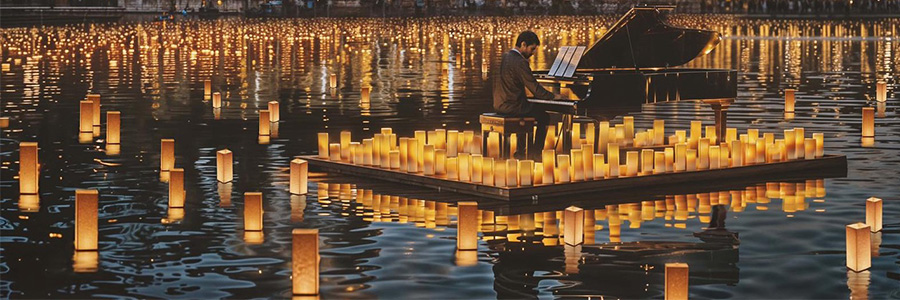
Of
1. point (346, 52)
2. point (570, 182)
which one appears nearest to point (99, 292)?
point (570, 182)

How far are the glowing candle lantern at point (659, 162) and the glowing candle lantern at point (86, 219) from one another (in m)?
6.19

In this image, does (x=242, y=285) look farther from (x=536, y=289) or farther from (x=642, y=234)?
(x=642, y=234)

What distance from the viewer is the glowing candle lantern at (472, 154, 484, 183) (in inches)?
565

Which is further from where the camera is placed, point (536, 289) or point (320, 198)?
point (320, 198)

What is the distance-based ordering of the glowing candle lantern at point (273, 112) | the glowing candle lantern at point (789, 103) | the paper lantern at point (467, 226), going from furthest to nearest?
the glowing candle lantern at point (789, 103)
the glowing candle lantern at point (273, 112)
the paper lantern at point (467, 226)

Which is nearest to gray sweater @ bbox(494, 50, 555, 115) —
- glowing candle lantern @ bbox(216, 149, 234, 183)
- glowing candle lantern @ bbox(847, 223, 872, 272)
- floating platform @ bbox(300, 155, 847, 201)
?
floating platform @ bbox(300, 155, 847, 201)

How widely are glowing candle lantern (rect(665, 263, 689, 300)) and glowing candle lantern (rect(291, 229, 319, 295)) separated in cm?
220

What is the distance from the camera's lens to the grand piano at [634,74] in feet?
52.4

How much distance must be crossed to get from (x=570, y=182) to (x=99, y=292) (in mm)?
5758

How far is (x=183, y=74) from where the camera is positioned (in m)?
34.8

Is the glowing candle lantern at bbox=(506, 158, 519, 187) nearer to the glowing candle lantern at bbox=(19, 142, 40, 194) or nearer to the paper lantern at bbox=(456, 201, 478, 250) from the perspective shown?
the paper lantern at bbox=(456, 201, 478, 250)

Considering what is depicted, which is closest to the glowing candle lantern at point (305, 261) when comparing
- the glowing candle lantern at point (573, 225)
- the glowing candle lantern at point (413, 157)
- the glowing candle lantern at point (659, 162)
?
the glowing candle lantern at point (573, 225)

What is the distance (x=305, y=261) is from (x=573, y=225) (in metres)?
2.79

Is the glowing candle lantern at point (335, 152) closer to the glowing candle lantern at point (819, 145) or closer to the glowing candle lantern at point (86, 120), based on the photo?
the glowing candle lantern at point (819, 145)
